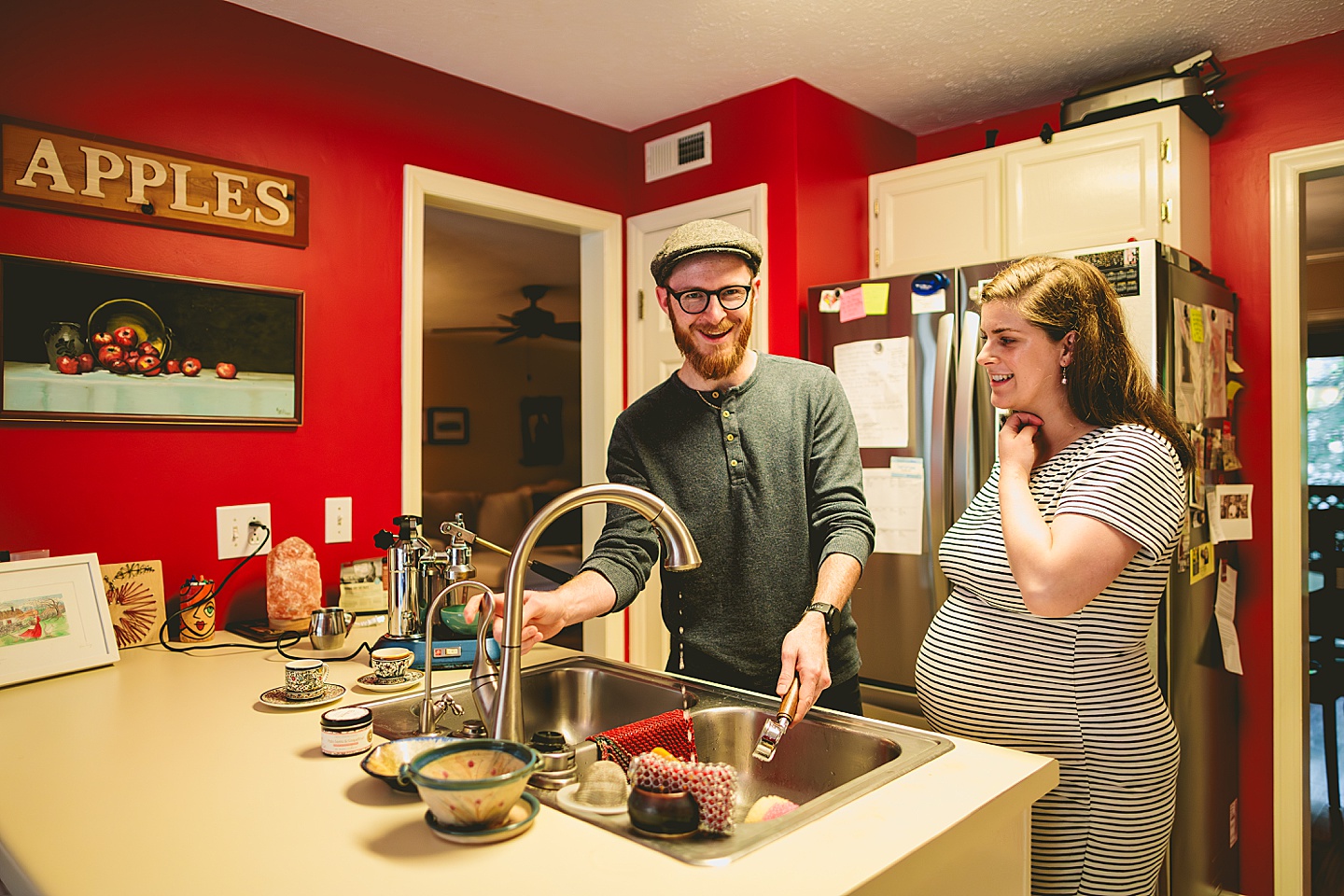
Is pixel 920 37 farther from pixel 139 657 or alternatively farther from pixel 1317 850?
pixel 1317 850

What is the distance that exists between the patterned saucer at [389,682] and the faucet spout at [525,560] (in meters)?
0.54

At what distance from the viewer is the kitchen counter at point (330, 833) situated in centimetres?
86

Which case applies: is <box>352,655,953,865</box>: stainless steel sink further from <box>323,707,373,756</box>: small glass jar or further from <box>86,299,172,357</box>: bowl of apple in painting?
<box>86,299,172,357</box>: bowl of apple in painting

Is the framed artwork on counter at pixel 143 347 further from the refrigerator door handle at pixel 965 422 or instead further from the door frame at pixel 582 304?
the refrigerator door handle at pixel 965 422

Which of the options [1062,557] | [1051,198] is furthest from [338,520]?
[1051,198]

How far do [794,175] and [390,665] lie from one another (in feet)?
6.48

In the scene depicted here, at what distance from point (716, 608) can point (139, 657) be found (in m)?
1.27

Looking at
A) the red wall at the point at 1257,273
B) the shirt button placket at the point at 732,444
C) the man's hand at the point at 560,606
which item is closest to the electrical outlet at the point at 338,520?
the man's hand at the point at 560,606

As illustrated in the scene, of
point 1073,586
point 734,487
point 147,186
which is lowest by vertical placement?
point 1073,586

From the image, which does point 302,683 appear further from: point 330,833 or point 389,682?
point 330,833

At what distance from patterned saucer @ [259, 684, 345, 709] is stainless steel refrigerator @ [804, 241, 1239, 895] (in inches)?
61.1

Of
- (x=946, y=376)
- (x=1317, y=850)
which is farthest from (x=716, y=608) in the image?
(x=1317, y=850)

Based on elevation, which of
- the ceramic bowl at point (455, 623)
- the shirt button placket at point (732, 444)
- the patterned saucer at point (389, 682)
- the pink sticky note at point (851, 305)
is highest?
the pink sticky note at point (851, 305)

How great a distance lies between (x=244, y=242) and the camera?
2.29 m
